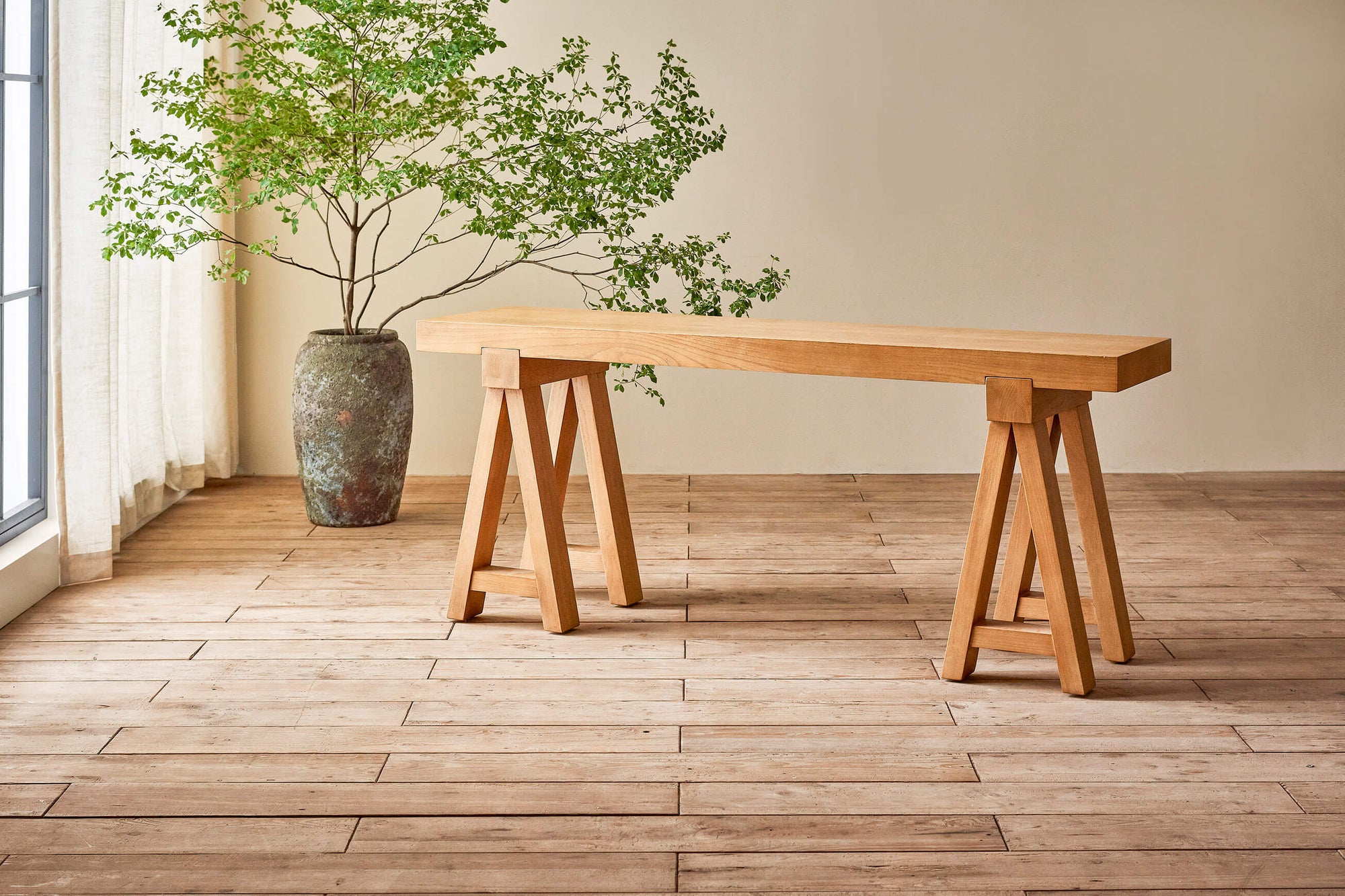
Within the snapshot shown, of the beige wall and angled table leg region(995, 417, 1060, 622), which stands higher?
the beige wall

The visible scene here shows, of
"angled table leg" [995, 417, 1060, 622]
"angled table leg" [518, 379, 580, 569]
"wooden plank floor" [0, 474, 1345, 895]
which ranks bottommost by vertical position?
"wooden plank floor" [0, 474, 1345, 895]

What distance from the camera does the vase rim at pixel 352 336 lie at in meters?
3.75

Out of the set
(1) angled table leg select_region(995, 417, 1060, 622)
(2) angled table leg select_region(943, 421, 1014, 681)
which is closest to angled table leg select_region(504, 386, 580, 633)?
(2) angled table leg select_region(943, 421, 1014, 681)

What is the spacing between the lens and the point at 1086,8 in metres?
4.43

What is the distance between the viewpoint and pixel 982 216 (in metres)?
4.52

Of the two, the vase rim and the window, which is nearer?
the window

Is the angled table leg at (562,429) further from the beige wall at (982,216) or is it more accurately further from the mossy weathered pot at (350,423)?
the beige wall at (982,216)

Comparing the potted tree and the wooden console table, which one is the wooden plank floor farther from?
the potted tree

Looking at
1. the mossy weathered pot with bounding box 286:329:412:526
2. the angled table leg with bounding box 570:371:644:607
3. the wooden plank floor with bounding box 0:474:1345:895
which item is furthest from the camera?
the mossy weathered pot with bounding box 286:329:412:526

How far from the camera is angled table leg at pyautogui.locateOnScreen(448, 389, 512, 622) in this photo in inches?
110

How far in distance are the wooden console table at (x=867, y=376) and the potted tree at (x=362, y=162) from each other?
2.50ft

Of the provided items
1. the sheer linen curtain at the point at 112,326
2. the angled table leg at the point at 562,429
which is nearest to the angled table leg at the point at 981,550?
the angled table leg at the point at 562,429

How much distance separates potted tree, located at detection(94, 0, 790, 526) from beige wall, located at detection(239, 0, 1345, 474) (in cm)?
30

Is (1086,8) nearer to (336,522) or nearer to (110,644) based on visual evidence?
(336,522)
